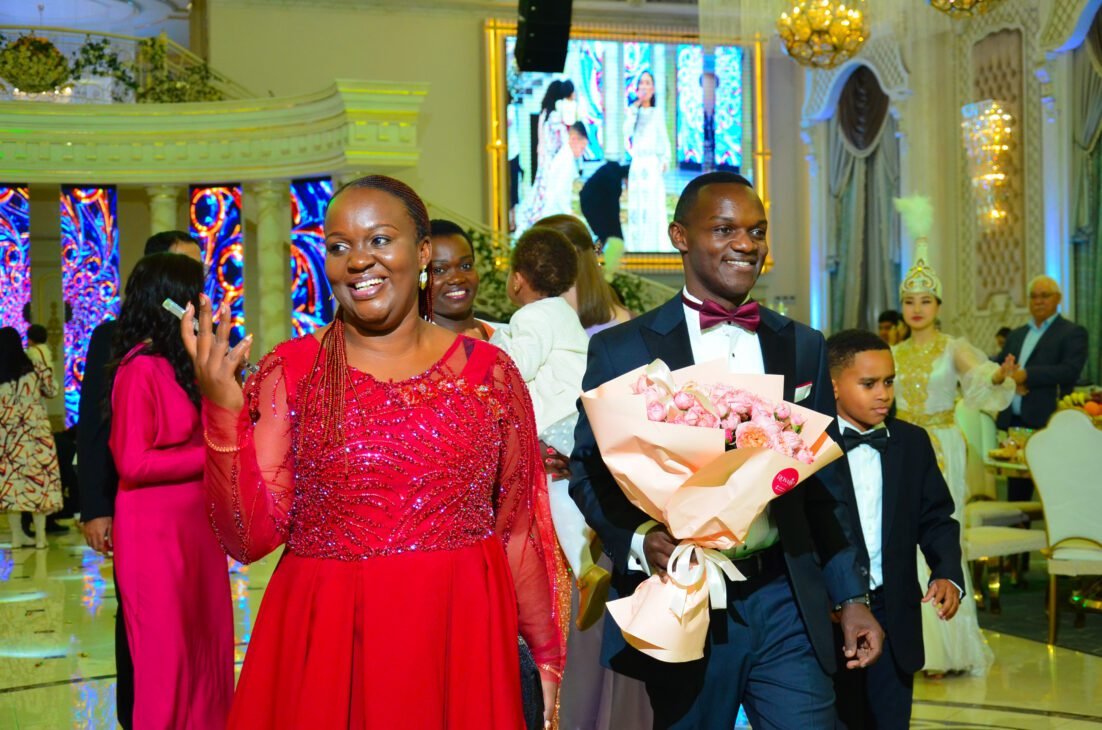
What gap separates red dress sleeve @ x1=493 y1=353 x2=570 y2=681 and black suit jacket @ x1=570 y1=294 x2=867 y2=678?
0.86 feet

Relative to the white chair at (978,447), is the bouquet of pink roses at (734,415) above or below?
above

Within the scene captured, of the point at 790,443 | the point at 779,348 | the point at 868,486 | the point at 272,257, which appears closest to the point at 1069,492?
the point at 868,486

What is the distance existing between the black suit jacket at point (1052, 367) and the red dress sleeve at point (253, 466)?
8153mm

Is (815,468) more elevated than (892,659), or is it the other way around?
(815,468)

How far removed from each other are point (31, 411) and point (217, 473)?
8675mm

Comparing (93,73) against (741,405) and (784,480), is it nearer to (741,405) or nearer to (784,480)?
(741,405)

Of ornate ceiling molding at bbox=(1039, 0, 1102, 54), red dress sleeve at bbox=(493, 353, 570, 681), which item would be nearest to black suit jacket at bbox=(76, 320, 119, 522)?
red dress sleeve at bbox=(493, 353, 570, 681)

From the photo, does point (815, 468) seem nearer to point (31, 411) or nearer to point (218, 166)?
point (31, 411)

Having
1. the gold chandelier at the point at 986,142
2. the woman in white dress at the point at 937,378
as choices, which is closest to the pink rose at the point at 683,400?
the woman in white dress at the point at 937,378

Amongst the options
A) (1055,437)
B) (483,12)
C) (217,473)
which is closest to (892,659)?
(217,473)

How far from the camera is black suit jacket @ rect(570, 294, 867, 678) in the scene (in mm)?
2730

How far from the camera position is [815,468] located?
250cm

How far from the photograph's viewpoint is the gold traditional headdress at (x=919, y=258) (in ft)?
20.0

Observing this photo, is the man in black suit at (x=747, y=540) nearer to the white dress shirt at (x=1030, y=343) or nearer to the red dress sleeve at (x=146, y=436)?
the red dress sleeve at (x=146, y=436)
